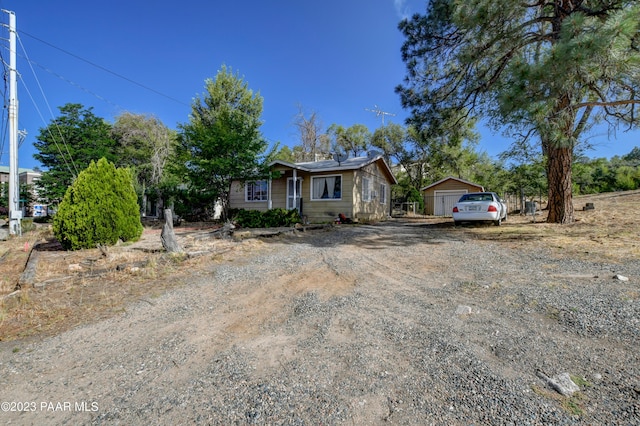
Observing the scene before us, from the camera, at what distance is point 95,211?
23.4ft

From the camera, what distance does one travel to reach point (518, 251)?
6.25 metres

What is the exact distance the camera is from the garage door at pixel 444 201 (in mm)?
21297

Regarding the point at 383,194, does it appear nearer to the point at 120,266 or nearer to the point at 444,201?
the point at 444,201

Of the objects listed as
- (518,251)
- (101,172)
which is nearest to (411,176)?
(518,251)

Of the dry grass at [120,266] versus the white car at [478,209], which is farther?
the white car at [478,209]

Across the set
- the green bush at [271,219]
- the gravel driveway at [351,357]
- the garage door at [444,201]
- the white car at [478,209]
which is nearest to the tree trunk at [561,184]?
the white car at [478,209]

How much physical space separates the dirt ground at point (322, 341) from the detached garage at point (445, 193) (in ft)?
53.0

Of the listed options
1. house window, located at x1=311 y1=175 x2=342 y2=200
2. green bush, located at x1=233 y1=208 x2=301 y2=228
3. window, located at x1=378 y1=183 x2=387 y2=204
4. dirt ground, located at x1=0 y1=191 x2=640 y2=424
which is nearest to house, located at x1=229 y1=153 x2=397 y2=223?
house window, located at x1=311 y1=175 x2=342 y2=200

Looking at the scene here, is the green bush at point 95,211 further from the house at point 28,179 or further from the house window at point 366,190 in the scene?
the house at point 28,179

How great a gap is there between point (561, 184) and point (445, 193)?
42.2 ft

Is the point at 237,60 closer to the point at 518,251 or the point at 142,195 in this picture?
the point at 142,195

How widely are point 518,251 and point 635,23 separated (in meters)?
4.38

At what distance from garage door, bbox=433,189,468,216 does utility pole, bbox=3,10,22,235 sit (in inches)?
927

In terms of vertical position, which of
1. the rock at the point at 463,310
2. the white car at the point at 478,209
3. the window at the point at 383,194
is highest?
the window at the point at 383,194
